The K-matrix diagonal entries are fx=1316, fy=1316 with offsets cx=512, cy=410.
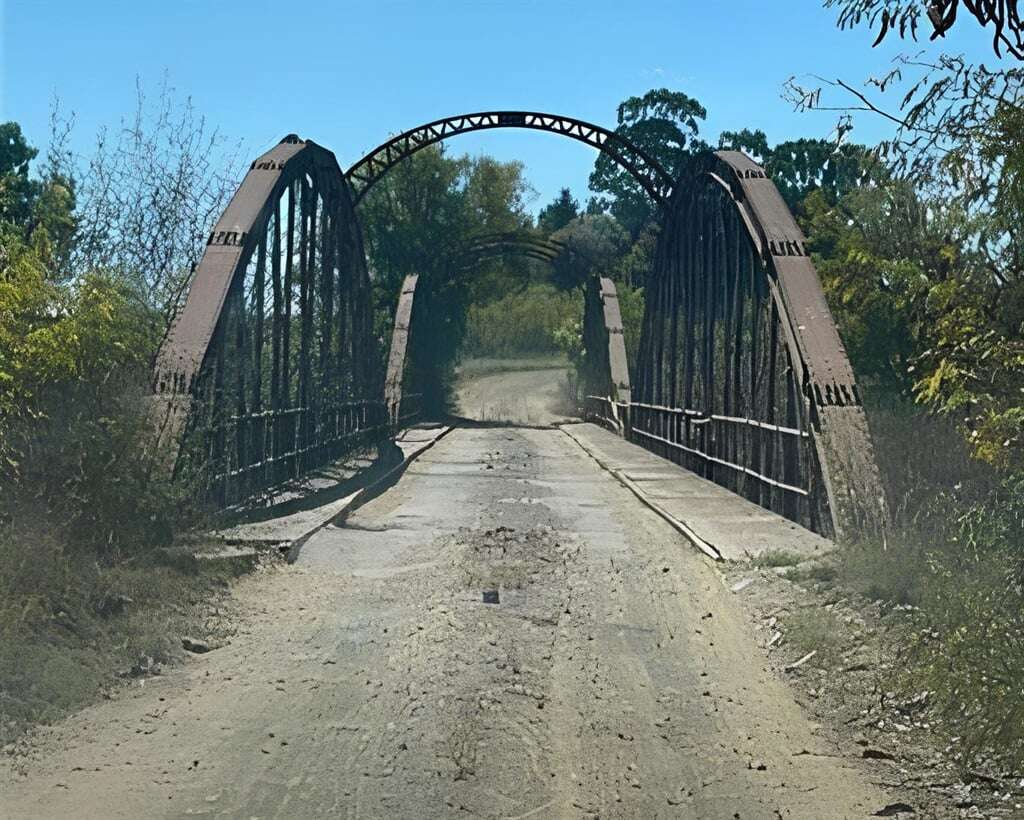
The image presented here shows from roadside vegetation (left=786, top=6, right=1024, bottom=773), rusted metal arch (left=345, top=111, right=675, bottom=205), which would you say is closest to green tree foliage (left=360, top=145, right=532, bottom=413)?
rusted metal arch (left=345, top=111, right=675, bottom=205)

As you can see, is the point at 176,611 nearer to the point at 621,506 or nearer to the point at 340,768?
the point at 340,768

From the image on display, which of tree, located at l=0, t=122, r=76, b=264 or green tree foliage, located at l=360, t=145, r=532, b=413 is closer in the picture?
tree, located at l=0, t=122, r=76, b=264

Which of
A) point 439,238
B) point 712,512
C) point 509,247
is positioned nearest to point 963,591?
point 712,512

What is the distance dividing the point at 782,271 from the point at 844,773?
10.3 m

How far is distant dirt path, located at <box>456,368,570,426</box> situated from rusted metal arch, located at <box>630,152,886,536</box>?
88.6ft

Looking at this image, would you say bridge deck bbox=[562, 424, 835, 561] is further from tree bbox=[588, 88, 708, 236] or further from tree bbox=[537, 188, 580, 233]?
tree bbox=[537, 188, 580, 233]

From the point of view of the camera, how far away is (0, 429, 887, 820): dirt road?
541 cm

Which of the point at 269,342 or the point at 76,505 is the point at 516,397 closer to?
the point at 269,342

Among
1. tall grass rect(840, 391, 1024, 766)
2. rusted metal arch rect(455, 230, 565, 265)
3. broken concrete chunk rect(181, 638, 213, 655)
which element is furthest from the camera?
rusted metal arch rect(455, 230, 565, 265)

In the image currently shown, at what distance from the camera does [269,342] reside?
19.7 metres

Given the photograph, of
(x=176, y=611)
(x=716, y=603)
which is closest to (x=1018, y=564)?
(x=716, y=603)

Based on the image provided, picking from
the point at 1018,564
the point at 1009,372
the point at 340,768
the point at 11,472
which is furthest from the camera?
the point at 1009,372

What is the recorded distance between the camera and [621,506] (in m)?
17.5

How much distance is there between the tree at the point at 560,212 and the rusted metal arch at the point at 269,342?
264 ft
